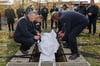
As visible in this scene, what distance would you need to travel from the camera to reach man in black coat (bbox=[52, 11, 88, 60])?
5557 millimetres

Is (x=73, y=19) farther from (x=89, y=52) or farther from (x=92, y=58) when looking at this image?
(x=89, y=52)

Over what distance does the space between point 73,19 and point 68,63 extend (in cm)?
119

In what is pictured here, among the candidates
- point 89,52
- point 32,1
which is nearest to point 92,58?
point 89,52

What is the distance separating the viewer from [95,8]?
12.0 meters

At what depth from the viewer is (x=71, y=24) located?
583 cm

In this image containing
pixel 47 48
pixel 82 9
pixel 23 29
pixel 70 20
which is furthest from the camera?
pixel 82 9

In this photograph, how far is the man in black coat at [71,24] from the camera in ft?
18.2

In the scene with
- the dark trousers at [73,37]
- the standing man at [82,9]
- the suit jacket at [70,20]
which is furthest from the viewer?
the standing man at [82,9]

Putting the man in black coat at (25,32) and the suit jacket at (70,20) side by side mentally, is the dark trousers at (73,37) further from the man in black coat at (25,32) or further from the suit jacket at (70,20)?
the man in black coat at (25,32)

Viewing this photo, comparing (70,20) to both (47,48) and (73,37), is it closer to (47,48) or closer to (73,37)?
(73,37)

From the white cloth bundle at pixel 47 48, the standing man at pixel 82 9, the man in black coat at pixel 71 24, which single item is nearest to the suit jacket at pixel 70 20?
the man in black coat at pixel 71 24

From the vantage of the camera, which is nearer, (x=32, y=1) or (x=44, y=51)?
(x=44, y=51)

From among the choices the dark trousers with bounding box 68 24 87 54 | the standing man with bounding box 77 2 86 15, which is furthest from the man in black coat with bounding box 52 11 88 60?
the standing man with bounding box 77 2 86 15

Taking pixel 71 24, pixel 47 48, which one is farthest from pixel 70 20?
pixel 47 48
